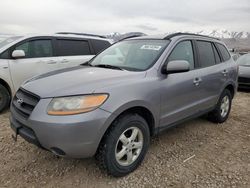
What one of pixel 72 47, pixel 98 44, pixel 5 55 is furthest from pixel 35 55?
pixel 98 44

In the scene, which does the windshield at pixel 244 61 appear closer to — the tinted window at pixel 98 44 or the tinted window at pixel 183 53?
the tinted window at pixel 98 44

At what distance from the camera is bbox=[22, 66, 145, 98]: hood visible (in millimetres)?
2666

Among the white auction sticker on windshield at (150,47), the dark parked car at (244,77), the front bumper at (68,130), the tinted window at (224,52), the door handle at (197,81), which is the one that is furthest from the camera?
the dark parked car at (244,77)

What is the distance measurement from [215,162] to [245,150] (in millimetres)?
716

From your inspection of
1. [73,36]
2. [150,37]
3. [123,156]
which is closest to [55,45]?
[73,36]

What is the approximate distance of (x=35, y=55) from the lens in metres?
5.73

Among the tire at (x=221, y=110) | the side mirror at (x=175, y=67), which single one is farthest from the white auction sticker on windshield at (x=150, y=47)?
the tire at (x=221, y=110)

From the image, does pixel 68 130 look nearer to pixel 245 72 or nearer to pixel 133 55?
pixel 133 55

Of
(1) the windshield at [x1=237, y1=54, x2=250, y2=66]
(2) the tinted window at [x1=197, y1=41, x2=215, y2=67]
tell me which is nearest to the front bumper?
(2) the tinted window at [x1=197, y1=41, x2=215, y2=67]

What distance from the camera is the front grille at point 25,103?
2734 millimetres

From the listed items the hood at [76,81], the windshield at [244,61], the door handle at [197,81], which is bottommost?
the windshield at [244,61]

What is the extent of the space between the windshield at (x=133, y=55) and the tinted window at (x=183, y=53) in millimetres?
177

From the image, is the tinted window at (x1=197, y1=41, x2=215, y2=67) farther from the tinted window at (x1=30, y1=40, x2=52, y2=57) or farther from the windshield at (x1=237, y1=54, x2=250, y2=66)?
the windshield at (x1=237, y1=54, x2=250, y2=66)

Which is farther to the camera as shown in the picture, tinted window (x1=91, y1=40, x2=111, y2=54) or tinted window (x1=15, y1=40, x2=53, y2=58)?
tinted window (x1=91, y1=40, x2=111, y2=54)
